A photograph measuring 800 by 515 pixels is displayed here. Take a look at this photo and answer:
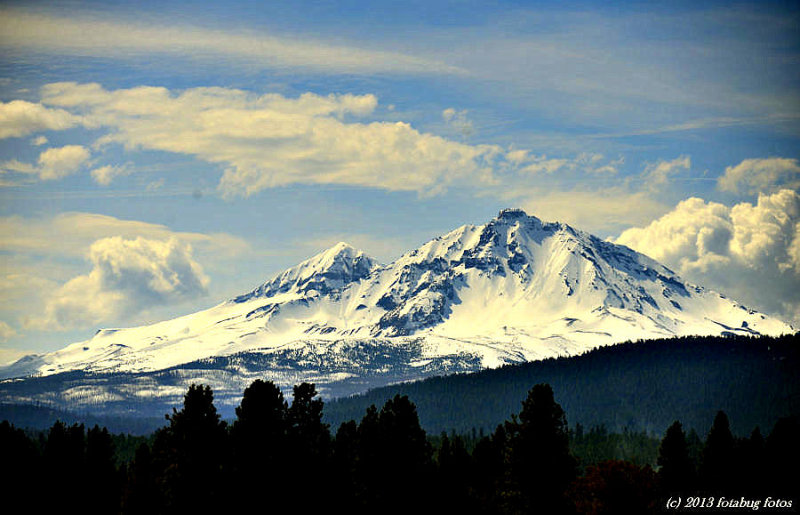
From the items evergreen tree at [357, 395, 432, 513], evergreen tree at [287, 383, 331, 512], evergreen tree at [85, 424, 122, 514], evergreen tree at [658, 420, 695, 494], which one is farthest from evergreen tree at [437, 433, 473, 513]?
evergreen tree at [85, 424, 122, 514]

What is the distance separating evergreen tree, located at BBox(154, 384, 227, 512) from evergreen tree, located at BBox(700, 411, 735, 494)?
166 ft

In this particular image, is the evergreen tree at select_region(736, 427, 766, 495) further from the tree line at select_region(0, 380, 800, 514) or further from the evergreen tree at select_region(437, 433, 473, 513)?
the evergreen tree at select_region(437, 433, 473, 513)

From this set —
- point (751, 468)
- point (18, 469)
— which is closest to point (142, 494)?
point (18, 469)

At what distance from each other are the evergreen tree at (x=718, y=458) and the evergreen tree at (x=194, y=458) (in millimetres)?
50677

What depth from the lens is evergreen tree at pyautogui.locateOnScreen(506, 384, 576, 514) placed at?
72.4m

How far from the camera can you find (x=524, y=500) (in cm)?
7256

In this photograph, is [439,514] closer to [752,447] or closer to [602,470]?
[602,470]

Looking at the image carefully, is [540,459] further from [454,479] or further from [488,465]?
[488,465]

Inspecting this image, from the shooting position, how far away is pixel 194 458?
63.3 meters

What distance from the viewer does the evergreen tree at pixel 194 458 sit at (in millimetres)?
62406

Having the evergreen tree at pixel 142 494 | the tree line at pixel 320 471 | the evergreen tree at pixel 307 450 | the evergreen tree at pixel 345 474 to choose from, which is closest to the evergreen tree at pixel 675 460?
the tree line at pixel 320 471

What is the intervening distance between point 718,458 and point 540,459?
3473 centimetres

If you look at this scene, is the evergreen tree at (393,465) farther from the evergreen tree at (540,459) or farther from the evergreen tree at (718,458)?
the evergreen tree at (718,458)

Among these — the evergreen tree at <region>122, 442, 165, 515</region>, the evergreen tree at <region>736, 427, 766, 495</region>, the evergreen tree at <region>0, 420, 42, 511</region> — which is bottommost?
the evergreen tree at <region>736, 427, 766, 495</region>
